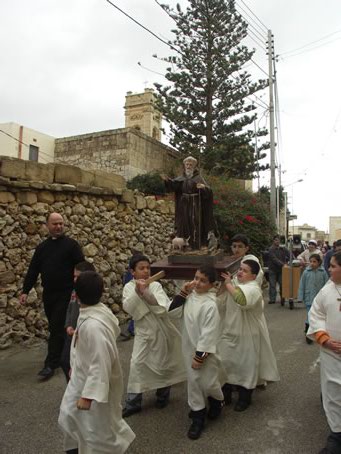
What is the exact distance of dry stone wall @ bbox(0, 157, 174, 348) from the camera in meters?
5.75

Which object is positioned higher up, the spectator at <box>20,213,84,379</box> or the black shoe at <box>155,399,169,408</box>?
the spectator at <box>20,213,84,379</box>

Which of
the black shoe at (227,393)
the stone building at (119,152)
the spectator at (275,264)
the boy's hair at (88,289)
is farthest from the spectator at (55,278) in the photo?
the stone building at (119,152)

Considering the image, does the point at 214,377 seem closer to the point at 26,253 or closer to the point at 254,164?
the point at 26,253

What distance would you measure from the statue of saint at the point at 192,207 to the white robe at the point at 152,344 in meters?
0.81

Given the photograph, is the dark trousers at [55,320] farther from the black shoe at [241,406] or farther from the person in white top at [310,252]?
the person in white top at [310,252]

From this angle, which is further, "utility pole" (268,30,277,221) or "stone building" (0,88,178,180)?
"utility pole" (268,30,277,221)

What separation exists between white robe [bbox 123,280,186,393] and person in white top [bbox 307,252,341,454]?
1.37 metres

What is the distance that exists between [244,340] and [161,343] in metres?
0.80

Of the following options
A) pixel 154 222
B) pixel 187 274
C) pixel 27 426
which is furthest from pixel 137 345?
pixel 154 222

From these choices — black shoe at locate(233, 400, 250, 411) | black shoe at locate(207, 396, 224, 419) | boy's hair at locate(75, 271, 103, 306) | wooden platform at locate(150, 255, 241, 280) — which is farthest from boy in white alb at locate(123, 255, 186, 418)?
boy's hair at locate(75, 271, 103, 306)

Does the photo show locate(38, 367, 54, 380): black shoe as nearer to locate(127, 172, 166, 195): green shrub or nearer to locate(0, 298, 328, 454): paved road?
locate(0, 298, 328, 454): paved road

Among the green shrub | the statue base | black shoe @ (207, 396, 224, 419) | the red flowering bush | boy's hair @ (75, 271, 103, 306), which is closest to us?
boy's hair @ (75, 271, 103, 306)

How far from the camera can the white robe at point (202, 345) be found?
125 inches

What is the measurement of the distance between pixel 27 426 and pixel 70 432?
1147mm
